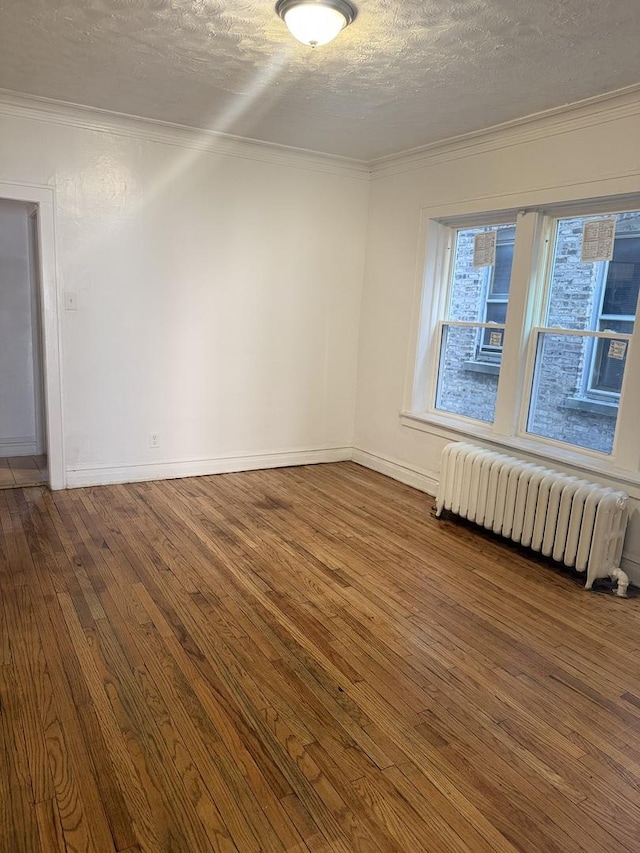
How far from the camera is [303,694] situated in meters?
2.33

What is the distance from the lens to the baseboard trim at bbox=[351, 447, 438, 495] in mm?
4902

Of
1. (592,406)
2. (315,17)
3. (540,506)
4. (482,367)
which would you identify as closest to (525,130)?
(482,367)

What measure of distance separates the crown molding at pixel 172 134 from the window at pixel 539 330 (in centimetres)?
112

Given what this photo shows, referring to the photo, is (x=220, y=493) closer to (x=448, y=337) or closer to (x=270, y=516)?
(x=270, y=516)

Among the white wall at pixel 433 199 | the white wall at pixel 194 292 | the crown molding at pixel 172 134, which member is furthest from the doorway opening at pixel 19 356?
the white wall at pixel 433 199

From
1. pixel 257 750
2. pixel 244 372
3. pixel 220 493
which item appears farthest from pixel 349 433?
pixel 257 750

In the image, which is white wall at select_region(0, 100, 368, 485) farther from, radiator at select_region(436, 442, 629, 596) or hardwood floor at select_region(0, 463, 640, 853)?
radiator at select_region(436, 442, 629, 596)

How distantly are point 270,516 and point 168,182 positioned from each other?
262 centimetres

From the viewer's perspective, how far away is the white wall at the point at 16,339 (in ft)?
17.3

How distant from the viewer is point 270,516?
13.8 ft

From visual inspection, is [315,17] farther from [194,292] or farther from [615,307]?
[194,292]

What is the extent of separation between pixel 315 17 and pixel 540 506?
2801mm

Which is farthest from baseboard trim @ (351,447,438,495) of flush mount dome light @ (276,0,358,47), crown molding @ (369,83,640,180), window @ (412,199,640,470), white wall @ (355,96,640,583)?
flush mount dome light @ (276,0,358,47)

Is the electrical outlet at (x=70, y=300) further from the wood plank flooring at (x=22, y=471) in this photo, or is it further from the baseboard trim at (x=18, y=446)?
the baseboard trim at (x=18, y=446)
